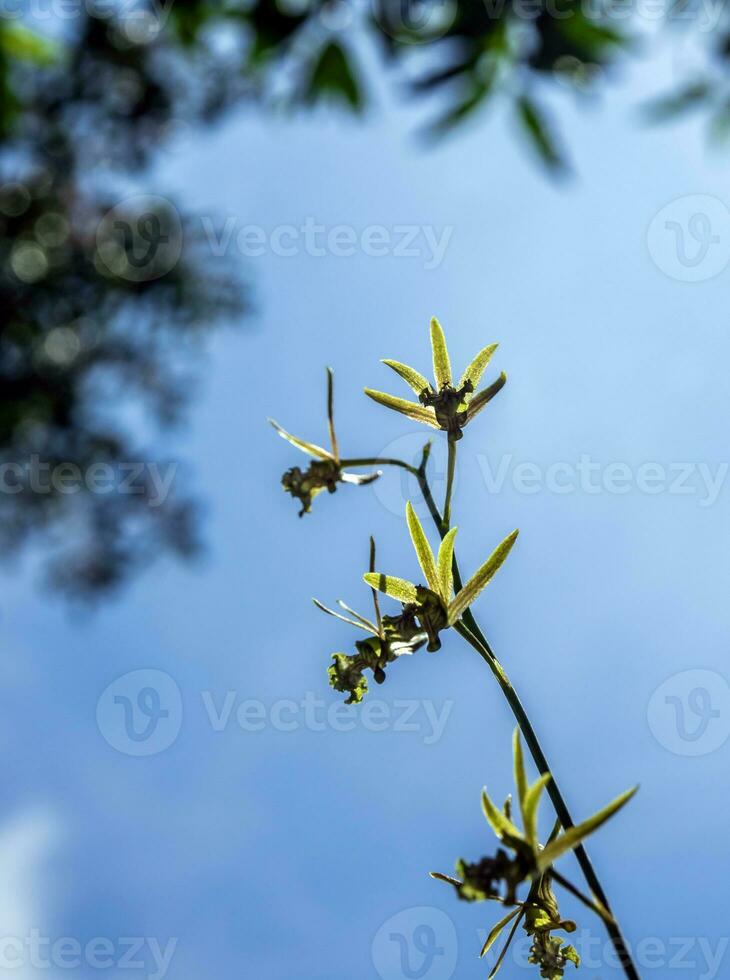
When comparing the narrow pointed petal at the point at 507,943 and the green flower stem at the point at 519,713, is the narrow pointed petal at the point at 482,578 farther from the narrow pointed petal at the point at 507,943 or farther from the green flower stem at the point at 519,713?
the narrow pointed petal at the point at 507,943

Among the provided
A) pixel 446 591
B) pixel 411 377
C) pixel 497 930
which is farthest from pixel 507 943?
pixel 411 377

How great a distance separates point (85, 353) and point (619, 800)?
7.19m

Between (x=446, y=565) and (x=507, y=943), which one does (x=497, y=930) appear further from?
(x=446, y=565)

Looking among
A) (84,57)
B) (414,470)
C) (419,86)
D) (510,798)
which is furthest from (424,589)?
(84,57)

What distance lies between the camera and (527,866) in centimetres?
122

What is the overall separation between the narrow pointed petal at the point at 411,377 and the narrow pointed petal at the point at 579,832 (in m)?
1.00

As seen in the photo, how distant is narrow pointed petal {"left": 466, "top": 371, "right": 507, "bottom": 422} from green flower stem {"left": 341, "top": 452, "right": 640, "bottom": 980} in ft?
0.31

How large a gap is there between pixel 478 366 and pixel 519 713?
2.84ft

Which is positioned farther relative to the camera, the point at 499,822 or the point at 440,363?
the point at 440,363

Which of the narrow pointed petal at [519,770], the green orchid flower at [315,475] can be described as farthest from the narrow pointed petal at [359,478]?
the narrow pointed petal at [519,770]

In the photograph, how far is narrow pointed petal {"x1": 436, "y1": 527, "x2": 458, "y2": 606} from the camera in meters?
1.50

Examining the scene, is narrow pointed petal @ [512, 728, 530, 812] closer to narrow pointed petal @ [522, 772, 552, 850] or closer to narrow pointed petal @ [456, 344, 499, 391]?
narrow pointed petal @ [522, 772, 552, 850]

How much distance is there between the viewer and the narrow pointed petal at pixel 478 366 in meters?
1.87

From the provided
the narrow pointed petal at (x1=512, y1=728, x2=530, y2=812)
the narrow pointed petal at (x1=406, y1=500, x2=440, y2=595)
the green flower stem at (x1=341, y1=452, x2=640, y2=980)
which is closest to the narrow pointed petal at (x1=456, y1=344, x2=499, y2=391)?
the green flower stem at (x1=341, y1=452, x2=640, y2=980)
